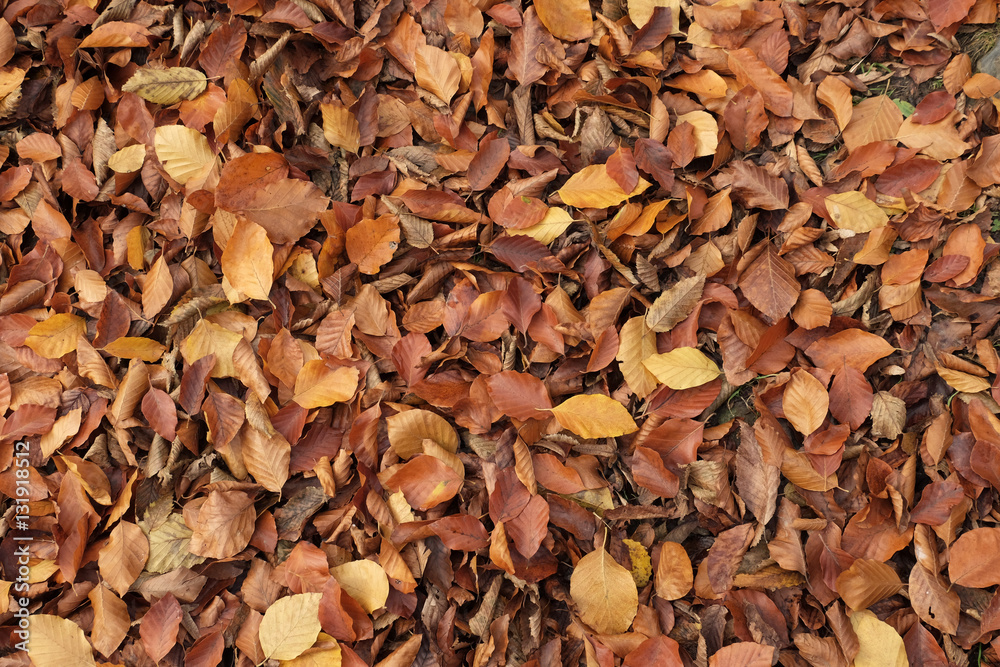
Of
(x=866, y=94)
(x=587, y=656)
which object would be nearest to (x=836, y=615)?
(x=587, y=656)

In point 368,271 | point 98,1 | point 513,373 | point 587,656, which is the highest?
point 98,1

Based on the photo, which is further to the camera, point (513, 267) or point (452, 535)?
point (513, 267)

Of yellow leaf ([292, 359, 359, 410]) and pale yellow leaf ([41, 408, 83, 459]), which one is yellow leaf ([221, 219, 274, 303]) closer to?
yellow leaf ([292, 359, 359, 410])

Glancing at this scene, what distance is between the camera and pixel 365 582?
142cm

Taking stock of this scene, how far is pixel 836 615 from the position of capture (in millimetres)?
1379

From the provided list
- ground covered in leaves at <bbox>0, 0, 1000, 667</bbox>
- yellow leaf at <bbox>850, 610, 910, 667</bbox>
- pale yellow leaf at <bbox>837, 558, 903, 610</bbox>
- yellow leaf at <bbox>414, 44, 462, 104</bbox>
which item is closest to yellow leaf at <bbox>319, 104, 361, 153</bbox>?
ground covered in leaves at <bbox>0, 0, 1000, 667</bbox>

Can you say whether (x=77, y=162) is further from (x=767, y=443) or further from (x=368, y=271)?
(x=767, y=443)

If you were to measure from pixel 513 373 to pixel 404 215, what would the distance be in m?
0.48

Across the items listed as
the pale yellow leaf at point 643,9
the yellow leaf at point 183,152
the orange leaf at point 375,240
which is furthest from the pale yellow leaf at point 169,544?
the pale yellow leaf at point 643,9

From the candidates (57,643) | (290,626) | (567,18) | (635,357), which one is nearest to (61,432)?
(57,643)

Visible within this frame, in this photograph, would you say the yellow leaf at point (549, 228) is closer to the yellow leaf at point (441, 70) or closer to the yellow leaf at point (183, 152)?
the yellow leaf at point (441, 70)

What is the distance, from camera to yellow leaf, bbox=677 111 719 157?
5.11ft

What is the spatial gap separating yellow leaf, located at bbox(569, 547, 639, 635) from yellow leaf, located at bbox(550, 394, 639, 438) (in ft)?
0.84

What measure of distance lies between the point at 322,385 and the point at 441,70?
843 mm
